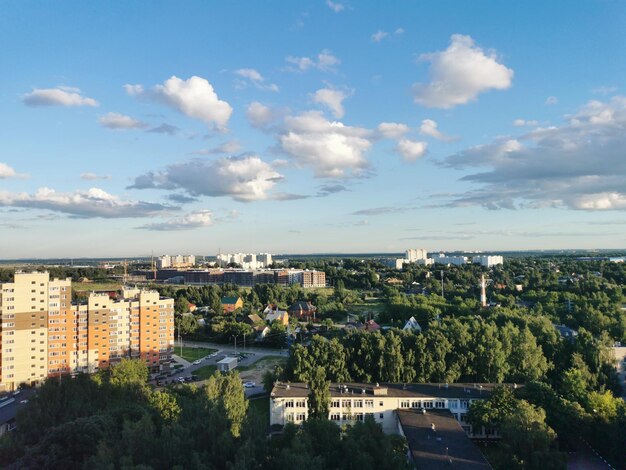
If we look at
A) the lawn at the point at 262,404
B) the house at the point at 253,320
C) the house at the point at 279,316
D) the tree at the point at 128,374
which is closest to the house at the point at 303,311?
the house at the point at 279,316

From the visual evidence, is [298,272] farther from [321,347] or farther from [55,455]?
[55,455]

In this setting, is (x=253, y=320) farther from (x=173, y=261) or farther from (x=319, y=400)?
(x=173, y=261)

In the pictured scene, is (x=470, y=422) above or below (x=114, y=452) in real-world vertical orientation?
below

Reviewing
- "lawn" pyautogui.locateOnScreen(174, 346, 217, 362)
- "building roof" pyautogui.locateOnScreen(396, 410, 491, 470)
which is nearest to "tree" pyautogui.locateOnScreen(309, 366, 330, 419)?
"building roof" pyautogui.locateOnScreen(396, 410, 491, 470)

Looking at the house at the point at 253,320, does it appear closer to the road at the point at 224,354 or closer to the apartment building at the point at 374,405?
the road at the point at 224,354

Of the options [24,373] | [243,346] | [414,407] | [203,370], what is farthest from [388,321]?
[24,373]

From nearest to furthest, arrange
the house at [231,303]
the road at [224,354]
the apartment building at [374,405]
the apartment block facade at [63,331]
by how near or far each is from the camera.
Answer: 1. the apartment building at [374,405]
2. the apartment block facade at [63,331]
3. the road at [224,354]
4. the house at [231,303]

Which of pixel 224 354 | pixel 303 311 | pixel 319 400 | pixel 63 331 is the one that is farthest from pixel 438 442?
pixel 303 311
